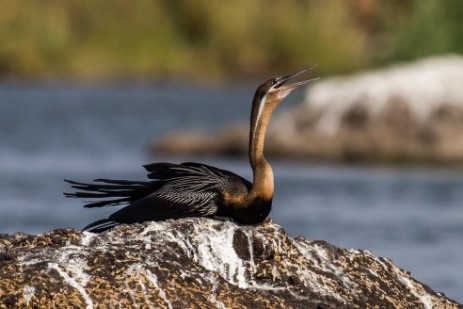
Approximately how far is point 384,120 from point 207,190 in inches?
924

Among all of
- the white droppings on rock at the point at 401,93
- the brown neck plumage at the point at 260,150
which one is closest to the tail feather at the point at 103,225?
the brown neck plumage at the point at 260,150

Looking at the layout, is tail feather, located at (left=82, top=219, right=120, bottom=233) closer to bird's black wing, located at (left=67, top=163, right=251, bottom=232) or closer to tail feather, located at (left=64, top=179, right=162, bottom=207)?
bird's black wing, located at (left=67, top=163, right=251, bottom=232)

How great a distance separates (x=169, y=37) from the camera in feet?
287

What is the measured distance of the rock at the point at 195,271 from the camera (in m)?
7.46

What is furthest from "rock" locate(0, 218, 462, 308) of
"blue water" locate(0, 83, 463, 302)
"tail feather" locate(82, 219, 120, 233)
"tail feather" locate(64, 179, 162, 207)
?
"blue water" locate(0, 83, 463, 302)

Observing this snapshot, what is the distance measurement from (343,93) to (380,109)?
884 millimetres

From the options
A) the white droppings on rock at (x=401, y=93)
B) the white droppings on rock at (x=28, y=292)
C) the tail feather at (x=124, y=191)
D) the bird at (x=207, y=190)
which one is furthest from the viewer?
the white droppings on rock at (x=401, y=93)

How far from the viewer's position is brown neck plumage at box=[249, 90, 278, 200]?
8.45m

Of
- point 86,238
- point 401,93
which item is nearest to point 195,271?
point 86,238

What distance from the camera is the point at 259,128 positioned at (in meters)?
8.55

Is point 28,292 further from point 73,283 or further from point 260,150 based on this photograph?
point 260,150

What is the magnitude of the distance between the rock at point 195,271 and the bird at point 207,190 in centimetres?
14

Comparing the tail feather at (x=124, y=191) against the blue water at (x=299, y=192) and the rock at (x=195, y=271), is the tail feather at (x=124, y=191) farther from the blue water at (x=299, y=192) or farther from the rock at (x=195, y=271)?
the blue water at (x=299, y=192)

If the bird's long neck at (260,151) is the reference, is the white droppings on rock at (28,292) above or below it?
below
